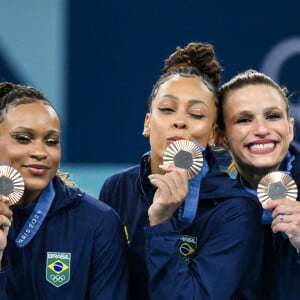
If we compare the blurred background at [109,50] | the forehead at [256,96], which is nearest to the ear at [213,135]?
the forehead at [256,96]

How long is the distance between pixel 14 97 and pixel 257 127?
2.75 feet

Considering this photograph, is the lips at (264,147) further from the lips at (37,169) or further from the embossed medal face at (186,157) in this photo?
the lips at (37,169)

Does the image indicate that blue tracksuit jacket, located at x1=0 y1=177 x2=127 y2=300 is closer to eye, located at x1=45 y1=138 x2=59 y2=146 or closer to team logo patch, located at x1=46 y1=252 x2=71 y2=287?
team logo patch, located at x1=46 y1=252 x2=71 y2=287

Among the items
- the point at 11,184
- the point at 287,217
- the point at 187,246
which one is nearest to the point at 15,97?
the point at 11,184

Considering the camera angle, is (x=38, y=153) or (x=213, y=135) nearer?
(x=38, y=153)

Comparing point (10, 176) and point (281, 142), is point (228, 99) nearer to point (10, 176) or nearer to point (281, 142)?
point (281, 142)

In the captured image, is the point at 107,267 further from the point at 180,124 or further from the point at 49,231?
the point at 180,124

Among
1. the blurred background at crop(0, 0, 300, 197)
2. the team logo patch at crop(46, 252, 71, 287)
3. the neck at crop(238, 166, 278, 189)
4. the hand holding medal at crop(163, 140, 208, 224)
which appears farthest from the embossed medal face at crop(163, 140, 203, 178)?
the blurred background at crop(0, 0, 300, 197)

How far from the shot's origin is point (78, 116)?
5242 millimetres

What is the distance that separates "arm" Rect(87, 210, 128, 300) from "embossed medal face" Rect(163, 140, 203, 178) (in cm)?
30

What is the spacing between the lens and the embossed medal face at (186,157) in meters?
2.61

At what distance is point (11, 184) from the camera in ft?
8.26

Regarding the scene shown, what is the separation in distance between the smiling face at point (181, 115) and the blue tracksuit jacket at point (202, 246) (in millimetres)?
99

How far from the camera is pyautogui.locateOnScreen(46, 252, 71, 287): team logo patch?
2.61 metres
